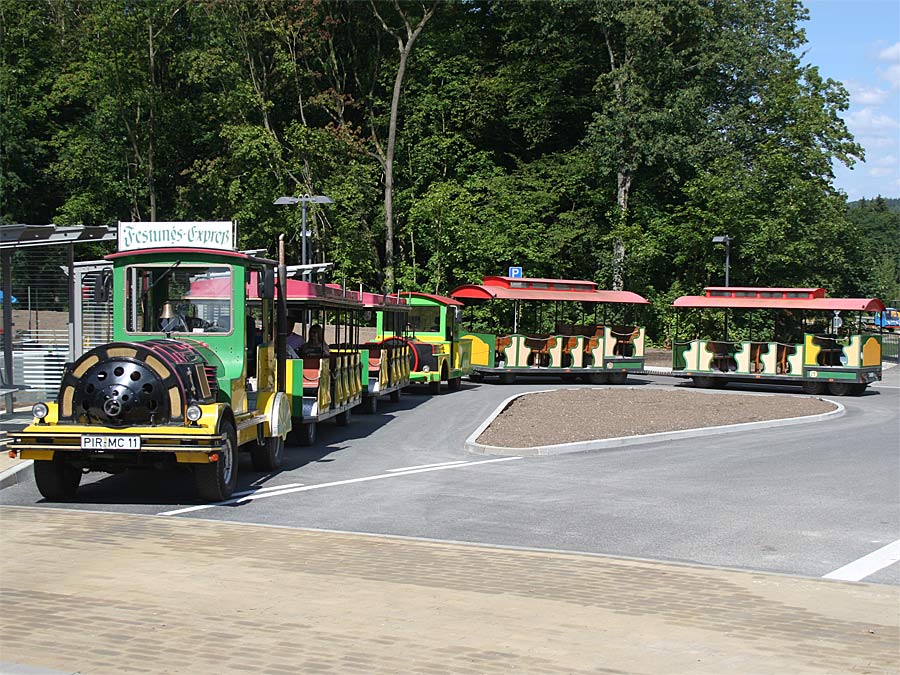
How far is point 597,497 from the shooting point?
39.5 feet

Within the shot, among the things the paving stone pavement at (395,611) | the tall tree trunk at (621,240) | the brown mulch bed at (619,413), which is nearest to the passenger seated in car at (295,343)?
the brown mulch bed at (619,413)

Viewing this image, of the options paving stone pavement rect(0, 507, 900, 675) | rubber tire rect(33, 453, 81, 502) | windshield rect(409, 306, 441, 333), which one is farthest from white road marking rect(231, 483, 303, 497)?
windshield rect(409, 306, 441, 333)

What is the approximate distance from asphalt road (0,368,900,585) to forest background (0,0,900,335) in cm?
2657

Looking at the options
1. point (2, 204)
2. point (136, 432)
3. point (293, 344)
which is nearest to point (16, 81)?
point (2, 204)

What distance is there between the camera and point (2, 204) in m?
45.5

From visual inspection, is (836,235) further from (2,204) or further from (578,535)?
(578,535)

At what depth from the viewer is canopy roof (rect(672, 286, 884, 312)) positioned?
29844mm

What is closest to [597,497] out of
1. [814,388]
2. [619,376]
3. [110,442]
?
[110,442]

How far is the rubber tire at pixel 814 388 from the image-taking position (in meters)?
30.3

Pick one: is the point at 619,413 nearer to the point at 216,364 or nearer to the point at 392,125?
the point at 216,364

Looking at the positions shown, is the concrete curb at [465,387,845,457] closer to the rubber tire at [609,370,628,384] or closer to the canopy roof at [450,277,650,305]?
the canopy roof at [450,277,650,305]

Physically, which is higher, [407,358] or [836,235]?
[836,235]

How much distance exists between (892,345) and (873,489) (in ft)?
172

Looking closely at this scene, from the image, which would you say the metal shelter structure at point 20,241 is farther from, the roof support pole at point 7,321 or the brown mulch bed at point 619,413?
the brown mulch bed at point 619,413
